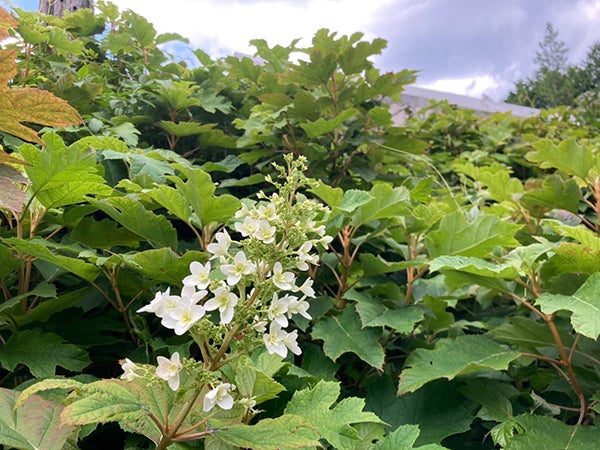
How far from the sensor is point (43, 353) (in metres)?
0.98

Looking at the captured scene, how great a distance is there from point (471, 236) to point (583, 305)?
1.07ft

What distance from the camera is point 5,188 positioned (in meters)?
0.82

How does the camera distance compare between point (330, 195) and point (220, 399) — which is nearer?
point (220, 399)

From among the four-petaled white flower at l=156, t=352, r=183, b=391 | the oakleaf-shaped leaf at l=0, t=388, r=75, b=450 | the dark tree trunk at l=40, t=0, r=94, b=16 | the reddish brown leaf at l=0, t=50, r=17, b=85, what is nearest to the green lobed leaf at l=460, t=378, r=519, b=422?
the four-petaled white flower at l=156, t=352, r=183, b=391

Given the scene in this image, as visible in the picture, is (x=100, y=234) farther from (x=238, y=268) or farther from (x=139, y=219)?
(x=238, y=268)

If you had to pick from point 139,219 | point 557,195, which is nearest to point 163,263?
point 139,219

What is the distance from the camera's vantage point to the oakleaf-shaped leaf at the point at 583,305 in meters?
0.93

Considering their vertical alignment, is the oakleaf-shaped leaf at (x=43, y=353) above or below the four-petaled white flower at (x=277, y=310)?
below

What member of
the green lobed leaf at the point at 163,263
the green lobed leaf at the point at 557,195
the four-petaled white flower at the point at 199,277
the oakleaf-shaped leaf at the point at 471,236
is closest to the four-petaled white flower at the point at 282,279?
the four-petaled white flower at the point at 199,277

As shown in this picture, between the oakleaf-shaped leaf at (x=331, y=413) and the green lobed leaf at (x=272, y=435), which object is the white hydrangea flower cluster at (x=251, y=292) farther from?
the oakleaf-shaped leaf at (x=331, y=413)

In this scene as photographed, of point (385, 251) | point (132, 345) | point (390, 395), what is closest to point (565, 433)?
point (390, 395)

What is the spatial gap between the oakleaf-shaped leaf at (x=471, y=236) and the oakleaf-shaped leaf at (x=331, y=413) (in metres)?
0.56

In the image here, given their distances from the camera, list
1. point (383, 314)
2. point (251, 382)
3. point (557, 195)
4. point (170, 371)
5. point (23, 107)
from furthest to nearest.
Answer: point (557, 195), point (383, 314), point (23, 107), point (251, 382), point (170, 371)

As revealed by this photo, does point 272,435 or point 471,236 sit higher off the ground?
point 471,236
